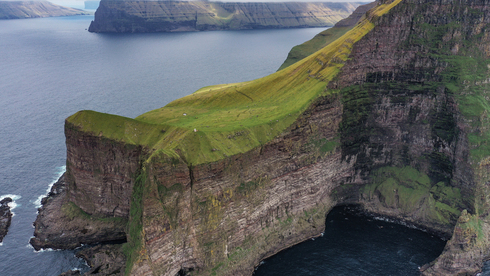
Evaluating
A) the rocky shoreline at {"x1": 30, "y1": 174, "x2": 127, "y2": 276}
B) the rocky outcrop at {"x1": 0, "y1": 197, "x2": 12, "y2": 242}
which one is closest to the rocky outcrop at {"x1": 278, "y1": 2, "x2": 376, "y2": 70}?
the rocky shoreline at {"x1": 30, "y1": 174, "x2": 127, "y2": 276}

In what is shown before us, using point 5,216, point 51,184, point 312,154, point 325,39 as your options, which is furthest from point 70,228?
point 325,39

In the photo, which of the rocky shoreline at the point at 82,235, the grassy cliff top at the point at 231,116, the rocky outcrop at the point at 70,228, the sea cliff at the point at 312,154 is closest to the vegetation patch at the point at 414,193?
the sea cliff at the point at 312,154

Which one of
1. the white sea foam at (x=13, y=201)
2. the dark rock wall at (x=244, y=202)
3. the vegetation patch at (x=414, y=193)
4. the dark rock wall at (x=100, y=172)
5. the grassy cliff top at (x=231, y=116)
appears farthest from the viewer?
the white sea foam at (x=13, y=201)

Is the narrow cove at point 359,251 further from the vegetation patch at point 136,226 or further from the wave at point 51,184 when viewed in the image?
the wave at point 51,184

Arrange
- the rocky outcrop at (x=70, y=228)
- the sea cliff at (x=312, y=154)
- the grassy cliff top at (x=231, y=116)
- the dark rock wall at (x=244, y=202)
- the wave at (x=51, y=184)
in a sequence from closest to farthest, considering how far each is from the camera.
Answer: the dark rock wall at (x=244, y=202), the sea cliff at (x=312, y=154), the grassy cliff top at (x=231, y=116), the rocky outcrop at (x=70, y=228), the wave at (x=51, y=184)

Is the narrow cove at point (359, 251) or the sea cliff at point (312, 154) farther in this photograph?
the narrow cove at point (359, 251)

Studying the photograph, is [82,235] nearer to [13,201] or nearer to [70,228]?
[70,228]
